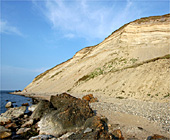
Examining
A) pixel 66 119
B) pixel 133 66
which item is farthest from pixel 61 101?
pixel 133 66

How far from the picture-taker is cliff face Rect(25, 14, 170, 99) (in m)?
19.6

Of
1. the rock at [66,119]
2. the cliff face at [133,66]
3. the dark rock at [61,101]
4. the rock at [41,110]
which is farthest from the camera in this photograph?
the cliff face at [133,66]

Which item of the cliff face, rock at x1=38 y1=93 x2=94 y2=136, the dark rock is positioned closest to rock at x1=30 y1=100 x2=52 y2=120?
the dark rock

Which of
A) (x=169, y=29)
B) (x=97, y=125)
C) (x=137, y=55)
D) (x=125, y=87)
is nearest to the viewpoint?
(x=97, y=125)

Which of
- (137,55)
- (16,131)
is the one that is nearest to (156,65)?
(137,55)

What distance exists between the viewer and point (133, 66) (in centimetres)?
2630

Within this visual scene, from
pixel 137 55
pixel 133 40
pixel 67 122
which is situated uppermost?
pixel 133 40

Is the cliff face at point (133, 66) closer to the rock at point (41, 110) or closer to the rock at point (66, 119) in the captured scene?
the rock at point (66, 119)

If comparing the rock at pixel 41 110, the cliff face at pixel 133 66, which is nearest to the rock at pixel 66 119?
the rock at pixel 41 110

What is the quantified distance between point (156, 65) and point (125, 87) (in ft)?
20.3

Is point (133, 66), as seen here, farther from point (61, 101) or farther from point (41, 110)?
point (41, 110)

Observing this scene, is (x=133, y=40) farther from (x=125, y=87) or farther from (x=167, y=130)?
(x=167, y=130)

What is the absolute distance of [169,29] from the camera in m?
35.5

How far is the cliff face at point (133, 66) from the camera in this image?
19589 mm
